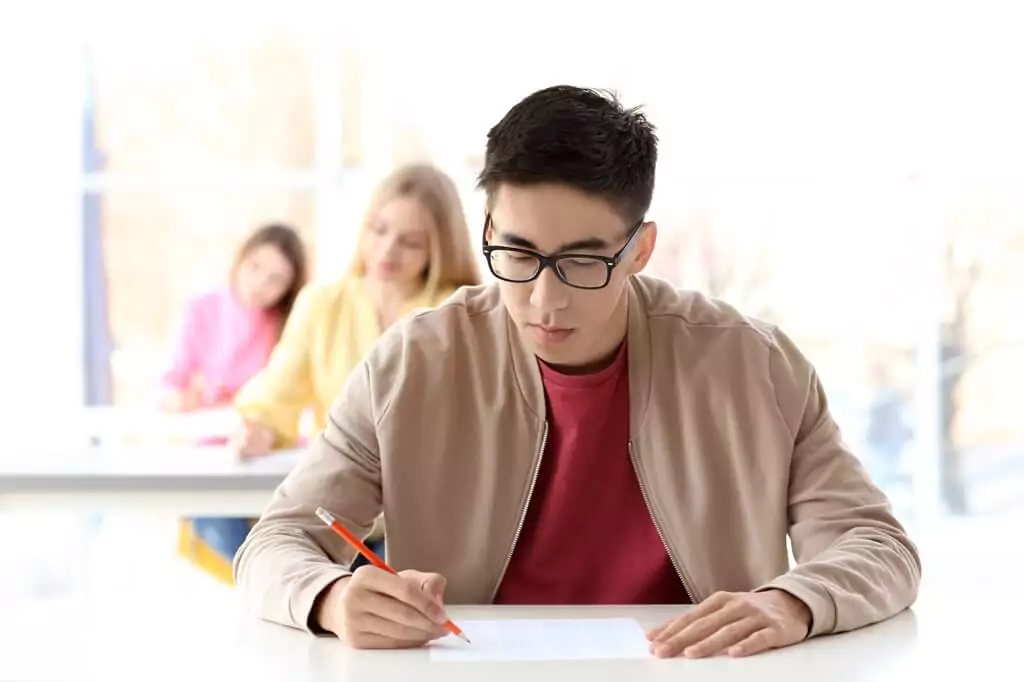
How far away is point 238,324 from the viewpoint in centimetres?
403

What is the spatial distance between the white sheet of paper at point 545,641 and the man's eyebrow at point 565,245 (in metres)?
0.47

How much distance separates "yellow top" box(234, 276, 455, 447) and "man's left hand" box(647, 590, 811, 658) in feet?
6.38

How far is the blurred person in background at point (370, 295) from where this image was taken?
3.33 metres

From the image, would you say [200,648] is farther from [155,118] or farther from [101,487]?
[155,118]

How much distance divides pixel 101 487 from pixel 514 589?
4.50 ft

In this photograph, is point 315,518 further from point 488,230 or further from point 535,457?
point 488,230

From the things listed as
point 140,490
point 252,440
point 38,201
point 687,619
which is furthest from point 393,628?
point 38,201

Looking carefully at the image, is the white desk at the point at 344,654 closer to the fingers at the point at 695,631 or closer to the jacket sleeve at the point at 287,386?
the fingers at the point at 695,631

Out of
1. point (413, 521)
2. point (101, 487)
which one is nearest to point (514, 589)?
point (413, 521)

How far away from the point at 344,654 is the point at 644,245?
720mm

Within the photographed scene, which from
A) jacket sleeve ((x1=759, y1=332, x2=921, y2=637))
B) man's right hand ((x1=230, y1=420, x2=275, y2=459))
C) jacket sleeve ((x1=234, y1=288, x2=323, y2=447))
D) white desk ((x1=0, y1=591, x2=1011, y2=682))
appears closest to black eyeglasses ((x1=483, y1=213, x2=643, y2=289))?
jacket sleeve ((x1=759, y1=332, x2=921, y2=637))

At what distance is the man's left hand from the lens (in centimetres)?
138

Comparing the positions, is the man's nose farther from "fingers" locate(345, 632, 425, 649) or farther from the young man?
"fingers" locate(345, 632, 425, 649)

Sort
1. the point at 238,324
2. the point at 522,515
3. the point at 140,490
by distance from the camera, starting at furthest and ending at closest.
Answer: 1. the point at 238,324
2. the point at 140,490
3. the point at 522,515
